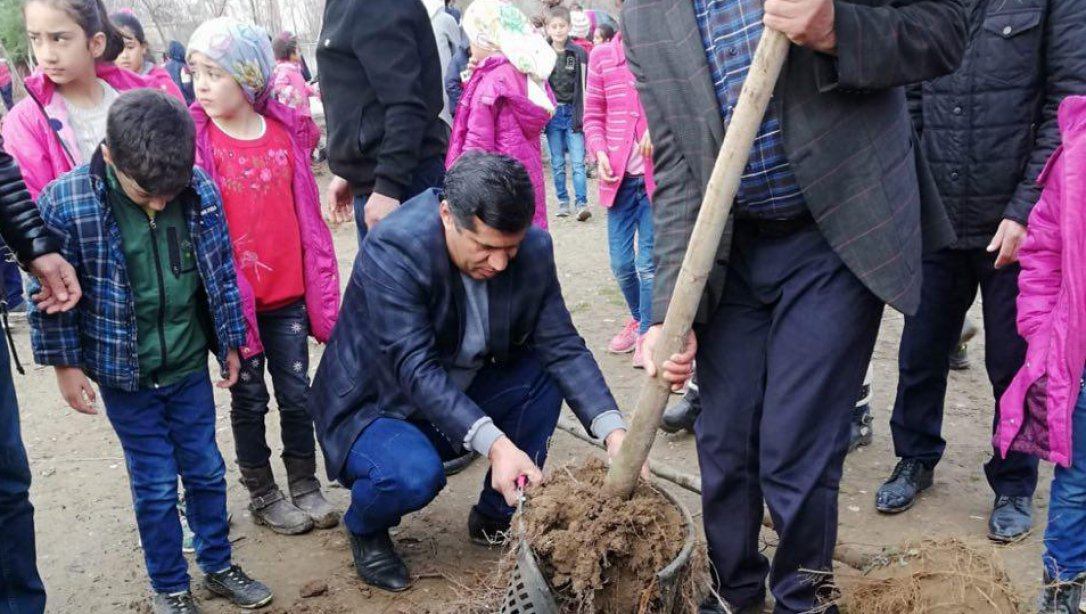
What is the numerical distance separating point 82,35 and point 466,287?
5.62 ft

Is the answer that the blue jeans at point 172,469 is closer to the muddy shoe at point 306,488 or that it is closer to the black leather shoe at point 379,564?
the black leather shoe at point 379,564

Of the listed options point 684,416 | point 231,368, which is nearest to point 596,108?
point 684,416

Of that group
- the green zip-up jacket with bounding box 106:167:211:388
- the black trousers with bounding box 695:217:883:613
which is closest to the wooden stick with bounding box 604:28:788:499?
the black trousers with bounding box 695:217:883:613

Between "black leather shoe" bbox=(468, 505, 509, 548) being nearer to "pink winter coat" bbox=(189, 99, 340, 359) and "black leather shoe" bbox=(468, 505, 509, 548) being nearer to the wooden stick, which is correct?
"pink winter coat" bbox=(189, 99, 340, 359)

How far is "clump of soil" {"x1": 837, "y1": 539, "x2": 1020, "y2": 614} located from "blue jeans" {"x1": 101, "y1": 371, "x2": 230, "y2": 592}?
82.7 inches

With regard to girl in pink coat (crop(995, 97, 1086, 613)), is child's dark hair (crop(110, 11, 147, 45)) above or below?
above

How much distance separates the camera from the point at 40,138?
3342 mm

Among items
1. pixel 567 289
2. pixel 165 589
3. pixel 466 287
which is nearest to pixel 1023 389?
pixel 466 287

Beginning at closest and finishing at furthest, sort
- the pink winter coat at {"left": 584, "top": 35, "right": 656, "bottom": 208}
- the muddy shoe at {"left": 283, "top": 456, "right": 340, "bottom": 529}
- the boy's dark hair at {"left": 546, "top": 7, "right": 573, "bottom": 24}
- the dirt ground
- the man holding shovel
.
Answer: the man holding shovel → the dirt ground → the muddy shoe at {"left": 283, "top": 456, "right": 340, "bottom": 529} → the pink winter coat at {"left": 584, "top": 35, "right": 656, "bottom": 208} → the boy's dark hair at {"left": 546, "top": 7, "right": 573, "bottom": 24}

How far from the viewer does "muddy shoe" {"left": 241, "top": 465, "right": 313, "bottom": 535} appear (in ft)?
12.5

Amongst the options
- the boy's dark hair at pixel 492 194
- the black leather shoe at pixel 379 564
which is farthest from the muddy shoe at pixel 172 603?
the boy's dark hair at pixel 492 194

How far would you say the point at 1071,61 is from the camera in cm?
310

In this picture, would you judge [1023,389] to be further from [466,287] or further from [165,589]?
[165,589]

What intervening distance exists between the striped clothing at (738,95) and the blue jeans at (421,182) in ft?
7.00
